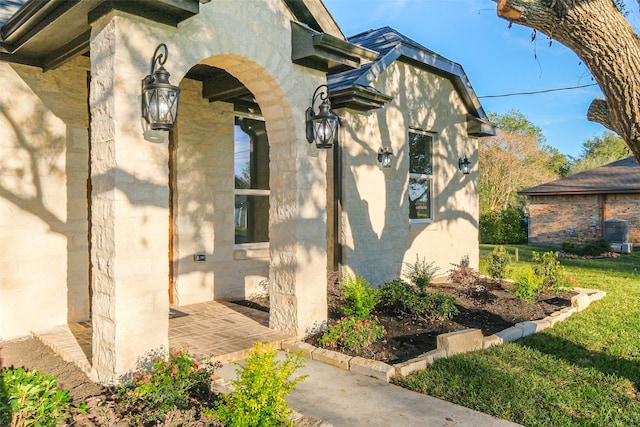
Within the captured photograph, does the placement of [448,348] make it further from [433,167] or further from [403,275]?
[433,167]


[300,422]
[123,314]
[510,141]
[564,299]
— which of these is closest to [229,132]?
[123,314]

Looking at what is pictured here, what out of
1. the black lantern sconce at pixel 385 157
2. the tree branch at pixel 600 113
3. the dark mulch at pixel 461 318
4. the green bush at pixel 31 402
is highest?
the black lantern sconce at pixel 385 157

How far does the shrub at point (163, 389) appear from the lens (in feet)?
10.5

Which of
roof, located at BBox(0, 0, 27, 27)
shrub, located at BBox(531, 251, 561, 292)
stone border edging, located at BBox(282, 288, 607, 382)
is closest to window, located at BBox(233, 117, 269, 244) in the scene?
stone border edging, located at BBox(282, 288, 607, 382)

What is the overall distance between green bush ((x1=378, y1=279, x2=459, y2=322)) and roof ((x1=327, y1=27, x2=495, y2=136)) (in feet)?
9.95

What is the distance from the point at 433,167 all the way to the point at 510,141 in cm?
1889

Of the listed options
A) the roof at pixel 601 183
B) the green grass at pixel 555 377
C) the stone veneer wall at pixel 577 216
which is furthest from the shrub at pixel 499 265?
the stone veneer wall at pixel 577 216

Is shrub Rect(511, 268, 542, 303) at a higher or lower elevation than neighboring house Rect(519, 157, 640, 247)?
lower

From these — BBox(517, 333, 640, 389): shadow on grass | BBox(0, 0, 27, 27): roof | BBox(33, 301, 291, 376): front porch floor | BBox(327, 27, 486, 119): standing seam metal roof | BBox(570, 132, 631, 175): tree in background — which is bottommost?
BBox(517, 333, 640, 389): shadow on grass

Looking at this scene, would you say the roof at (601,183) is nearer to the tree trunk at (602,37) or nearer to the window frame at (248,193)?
the window frame at (248,193)

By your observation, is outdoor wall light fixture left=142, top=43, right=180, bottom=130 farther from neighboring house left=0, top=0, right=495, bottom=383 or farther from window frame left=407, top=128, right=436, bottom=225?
window frame left=407, top=128, right=436, bottom=225

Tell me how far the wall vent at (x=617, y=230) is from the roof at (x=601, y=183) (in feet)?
5.16

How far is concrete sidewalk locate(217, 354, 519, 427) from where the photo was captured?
3.36 m

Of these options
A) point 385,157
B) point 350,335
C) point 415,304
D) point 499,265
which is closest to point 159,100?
point 350,335
